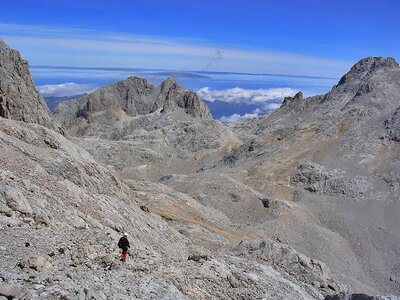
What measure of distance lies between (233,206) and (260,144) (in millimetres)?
34022

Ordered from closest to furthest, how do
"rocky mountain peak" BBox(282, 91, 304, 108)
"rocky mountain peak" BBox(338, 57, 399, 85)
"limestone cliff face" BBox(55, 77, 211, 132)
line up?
"rocky mountain peak" BBox(338, 57, 399, 85)
"rocky mountain peak" BBox(282, 91, 304, 108)
"limestone cliff face" BBox(55, 77, 211, 132)

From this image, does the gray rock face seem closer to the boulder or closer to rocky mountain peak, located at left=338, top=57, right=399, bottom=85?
the boulder

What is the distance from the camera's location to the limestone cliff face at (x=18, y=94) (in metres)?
59.3

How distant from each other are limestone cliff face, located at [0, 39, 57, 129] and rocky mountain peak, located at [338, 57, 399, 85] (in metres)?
88.7

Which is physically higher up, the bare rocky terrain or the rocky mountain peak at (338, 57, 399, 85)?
the rocky mountain peak at (338, 57, 399, 85)

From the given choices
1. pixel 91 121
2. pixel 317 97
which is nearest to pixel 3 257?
pixel 317 97

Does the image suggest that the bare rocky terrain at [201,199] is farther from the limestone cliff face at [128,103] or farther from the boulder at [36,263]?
the limestone cliff face at [128,103]

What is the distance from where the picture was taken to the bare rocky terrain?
22669 mm

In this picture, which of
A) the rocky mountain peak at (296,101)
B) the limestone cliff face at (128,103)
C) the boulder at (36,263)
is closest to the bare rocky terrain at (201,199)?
the boulder at (36,263)

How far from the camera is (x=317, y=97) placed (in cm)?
14050

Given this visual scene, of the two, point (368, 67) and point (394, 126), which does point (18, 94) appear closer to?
point (394, 126)

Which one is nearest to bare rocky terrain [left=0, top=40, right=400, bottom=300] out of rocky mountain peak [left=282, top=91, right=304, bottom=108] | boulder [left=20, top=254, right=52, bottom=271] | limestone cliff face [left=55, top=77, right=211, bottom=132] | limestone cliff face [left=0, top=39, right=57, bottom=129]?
boulder [left=20, top=254, right=52, bottom=271]

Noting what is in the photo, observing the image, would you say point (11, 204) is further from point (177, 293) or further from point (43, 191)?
point (177, 293)

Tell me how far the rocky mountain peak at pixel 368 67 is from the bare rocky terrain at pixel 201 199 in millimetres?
511
